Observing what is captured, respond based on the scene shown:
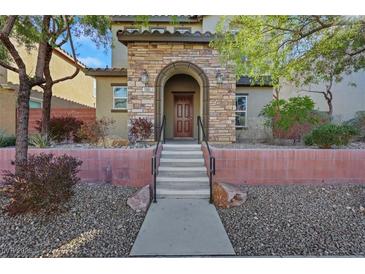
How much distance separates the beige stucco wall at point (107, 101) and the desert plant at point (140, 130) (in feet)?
10.6

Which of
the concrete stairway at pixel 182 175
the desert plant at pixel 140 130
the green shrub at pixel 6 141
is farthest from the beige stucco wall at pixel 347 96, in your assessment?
the green shrub at pixel 6 141

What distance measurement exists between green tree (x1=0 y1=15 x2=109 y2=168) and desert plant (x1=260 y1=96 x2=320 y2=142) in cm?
693

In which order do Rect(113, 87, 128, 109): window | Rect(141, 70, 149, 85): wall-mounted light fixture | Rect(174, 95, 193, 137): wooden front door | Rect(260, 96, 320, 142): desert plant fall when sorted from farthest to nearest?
Rect(113, 87, 128, 109): window
Rect(174, 95, 193, 137): wooden front door
Rect(141, 70, 149, 85): wall-mounted light fixture
Rect(260, 96, 320, 142): desert plant

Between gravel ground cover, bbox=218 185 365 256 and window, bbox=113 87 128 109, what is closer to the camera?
gravel ground cover, bbox=218 185 365 256

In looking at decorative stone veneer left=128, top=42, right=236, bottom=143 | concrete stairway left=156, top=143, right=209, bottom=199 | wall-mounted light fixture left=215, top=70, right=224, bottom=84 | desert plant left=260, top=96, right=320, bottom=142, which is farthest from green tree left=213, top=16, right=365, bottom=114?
concrete stairway left=156, top=143, right=209, bottom=199

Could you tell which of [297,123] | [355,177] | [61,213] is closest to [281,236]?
[355,177]

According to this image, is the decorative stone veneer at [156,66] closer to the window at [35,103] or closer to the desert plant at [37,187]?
the desert plant at [37,187]

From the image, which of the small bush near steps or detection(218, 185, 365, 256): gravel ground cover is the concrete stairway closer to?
detection(218, 185, 365, 256): gravel ground cover

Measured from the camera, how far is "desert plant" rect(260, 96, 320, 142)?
7.84 meters

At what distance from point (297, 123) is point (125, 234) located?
267 inches

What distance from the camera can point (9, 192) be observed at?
3.88 meters

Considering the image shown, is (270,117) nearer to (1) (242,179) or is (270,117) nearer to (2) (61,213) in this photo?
(1) (242,179)

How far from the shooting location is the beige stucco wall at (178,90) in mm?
10508

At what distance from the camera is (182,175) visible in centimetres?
585
